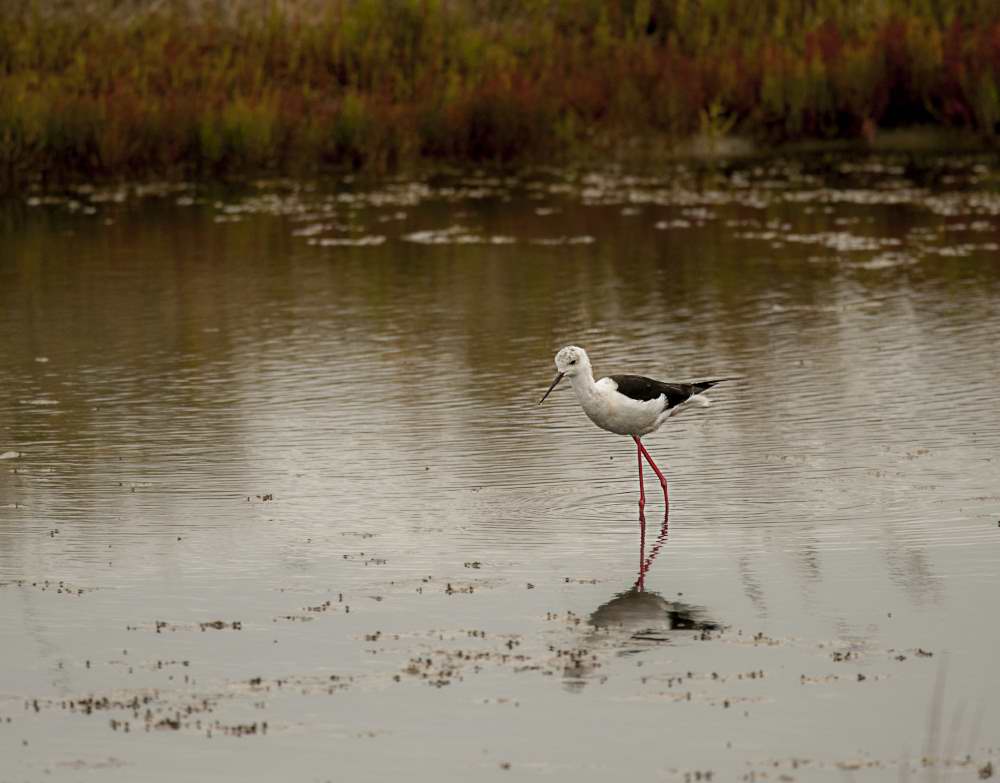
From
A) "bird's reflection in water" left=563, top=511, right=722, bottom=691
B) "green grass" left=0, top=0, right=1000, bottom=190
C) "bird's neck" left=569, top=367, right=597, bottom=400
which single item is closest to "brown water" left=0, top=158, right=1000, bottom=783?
"bird's reflection in water" left=563, top=511, right=722, bottom=691

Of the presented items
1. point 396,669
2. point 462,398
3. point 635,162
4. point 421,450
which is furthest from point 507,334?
point 635,162

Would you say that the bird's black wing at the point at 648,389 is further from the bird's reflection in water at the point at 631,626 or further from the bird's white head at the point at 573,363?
the bird's reflection in water at the point at 631,626

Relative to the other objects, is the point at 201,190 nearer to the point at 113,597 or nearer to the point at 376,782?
the point at 113,597

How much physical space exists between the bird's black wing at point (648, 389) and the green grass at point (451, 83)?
58.1 feet

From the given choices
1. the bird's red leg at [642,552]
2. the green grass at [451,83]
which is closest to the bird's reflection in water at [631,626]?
the bird's red leg at [642,552]

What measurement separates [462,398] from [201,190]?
46.9ft

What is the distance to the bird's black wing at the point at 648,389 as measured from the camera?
10.2 m

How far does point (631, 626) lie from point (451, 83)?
22591 millimetres

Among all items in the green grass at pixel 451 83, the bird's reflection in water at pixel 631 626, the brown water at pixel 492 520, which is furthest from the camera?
the green grass at pixel 451 83

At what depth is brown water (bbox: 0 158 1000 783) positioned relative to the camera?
682cm

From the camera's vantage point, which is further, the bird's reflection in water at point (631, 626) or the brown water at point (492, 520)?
the bird's reflection in water at point (631, 626)

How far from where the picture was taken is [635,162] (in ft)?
95.6

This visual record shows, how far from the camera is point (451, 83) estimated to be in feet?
97.9

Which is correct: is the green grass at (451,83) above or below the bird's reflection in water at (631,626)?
above
